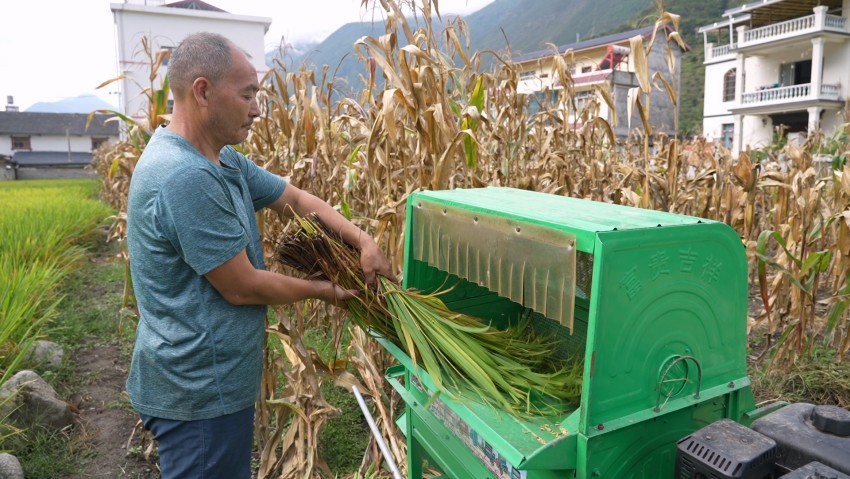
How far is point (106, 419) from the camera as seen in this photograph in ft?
11.9

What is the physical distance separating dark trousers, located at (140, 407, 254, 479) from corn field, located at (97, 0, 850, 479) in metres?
0.72

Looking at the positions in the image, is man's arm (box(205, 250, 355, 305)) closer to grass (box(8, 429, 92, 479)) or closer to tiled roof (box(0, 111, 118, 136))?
grass (box(8, 429, 92, 479))

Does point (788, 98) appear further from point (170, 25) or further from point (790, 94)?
point (170, 25)

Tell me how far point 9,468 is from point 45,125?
215ft

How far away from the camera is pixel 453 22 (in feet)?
12.1

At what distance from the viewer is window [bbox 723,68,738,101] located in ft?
100

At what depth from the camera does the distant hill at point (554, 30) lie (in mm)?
Result: 4035

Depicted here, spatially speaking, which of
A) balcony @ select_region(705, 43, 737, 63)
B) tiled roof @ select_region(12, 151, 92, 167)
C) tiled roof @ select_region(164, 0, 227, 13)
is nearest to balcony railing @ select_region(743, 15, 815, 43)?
balcony @ select_region(705, 43, 737, 63)

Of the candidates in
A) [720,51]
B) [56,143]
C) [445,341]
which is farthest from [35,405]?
[56,143]

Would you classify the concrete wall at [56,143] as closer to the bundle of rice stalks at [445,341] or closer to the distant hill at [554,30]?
the distant hill at [554,30]

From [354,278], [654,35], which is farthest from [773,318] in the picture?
[354,278]

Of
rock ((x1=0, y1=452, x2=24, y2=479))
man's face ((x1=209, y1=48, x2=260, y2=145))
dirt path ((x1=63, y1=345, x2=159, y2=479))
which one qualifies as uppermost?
man's face ((x1=209, y1=48, x2=260, y2=145))

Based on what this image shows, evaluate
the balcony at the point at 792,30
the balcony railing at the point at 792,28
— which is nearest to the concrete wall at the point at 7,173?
the balcony at the point at 792,30

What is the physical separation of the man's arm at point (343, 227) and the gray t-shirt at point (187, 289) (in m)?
0.37
